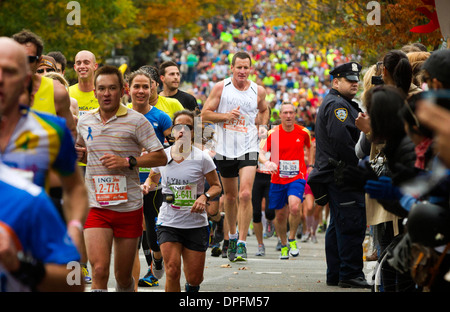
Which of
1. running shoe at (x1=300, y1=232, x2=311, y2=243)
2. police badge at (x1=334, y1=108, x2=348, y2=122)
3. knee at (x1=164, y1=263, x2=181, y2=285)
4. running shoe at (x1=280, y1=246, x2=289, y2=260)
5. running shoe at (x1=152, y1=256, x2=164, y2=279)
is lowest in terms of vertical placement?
running shoe at (x1=300, y1=232, x2=311, y2=243)

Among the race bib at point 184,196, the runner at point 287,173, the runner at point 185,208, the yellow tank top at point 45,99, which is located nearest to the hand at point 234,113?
the runner at point 287,173

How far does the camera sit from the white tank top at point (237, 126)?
1253 cm

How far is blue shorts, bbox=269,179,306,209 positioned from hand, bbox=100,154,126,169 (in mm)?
6940

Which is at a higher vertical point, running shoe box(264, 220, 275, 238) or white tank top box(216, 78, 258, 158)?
white tank top box(216, 78, 258, 158)

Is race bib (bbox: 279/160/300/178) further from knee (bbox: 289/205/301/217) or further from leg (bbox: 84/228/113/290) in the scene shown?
leg (bbox: 84/228/113/290)

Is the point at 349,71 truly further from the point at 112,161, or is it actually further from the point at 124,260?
the point at 124,260

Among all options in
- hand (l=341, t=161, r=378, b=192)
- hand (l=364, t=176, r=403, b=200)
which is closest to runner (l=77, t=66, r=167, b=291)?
hand (l=341, t=161, r=378, b=192)

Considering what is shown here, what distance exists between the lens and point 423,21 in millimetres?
14391

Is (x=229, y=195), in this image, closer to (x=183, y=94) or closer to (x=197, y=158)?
(x=183, y=94)

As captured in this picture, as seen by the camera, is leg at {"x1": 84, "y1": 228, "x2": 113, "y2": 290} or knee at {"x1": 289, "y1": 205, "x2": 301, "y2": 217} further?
knee at {"x1": 289, "y1": 205, "x2": 301, "y2": 217}

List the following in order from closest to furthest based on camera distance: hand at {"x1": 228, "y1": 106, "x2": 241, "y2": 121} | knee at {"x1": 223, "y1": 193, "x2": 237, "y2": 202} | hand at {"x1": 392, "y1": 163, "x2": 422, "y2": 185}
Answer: hand at {"x1": 392, "y1": 163, "x2": 422, "y2": 185}
hand at {"x1": 228, "y1": 106, "x2": 241, "y2": 121}
knee at {"x1": 223, "y1": 193, "x2": 237, "y2": 202}

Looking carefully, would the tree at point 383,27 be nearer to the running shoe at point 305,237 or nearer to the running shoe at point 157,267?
the running shoe at point 305,237

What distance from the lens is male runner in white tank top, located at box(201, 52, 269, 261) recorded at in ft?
40.7

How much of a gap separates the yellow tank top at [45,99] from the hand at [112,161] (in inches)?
30.6
